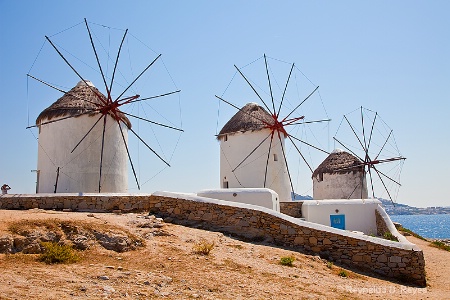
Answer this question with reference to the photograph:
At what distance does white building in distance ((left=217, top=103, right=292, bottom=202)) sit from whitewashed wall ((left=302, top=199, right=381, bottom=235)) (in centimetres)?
315

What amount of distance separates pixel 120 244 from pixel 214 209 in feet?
13.4

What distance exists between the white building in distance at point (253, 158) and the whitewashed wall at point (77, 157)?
6291 mm

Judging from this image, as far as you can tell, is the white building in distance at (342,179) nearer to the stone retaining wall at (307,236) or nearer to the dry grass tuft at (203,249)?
the stone retaining wall at (307,236)

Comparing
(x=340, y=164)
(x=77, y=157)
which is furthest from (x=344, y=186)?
(x=77, y=157)

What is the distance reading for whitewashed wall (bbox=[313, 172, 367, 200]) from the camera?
26.1 meters

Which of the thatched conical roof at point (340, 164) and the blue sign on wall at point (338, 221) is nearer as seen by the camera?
the blue sign on wall at point (338, 221)

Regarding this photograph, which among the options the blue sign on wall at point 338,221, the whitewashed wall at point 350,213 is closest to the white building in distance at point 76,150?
the whitewashed wall at point 350,213

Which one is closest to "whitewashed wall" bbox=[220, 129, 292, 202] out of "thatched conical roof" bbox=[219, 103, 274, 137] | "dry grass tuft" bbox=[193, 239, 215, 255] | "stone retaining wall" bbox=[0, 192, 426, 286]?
"thatched conical roof" bbox=[219, 103, 274, 137]

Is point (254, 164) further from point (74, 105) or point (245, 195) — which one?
point (74, 105)

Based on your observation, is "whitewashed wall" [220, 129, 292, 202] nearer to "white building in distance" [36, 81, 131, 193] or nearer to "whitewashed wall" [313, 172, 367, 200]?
"whitewashed wall" [313, 172, 367, 200]

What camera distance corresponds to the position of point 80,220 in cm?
984

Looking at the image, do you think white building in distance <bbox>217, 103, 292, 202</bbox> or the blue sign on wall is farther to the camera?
white building in distance <bbox>217, 103, 292, 202</bbox>

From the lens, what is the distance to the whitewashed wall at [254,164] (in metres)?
21.1

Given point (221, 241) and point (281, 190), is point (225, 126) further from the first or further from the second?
point (221, 241)
